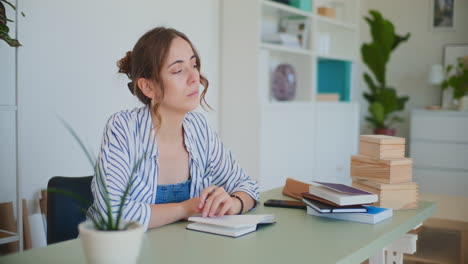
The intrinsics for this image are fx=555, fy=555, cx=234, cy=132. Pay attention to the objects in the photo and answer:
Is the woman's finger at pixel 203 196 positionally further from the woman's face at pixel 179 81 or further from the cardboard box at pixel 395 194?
the cardboard box at pixel 395 194

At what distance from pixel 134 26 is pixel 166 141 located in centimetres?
169

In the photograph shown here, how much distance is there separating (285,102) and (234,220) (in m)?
2.81

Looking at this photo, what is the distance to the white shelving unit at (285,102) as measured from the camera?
395 centimetres

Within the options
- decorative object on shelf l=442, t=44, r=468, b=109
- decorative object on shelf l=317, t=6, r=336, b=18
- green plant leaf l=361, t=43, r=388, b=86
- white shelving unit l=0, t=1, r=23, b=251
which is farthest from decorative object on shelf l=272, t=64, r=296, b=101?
decorative object on shelf l=442, t=44, r=468, b=109

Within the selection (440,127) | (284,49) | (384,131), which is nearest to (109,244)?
(284,49)

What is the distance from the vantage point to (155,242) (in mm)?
1372

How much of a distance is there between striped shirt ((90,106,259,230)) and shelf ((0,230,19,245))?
0.79 meters

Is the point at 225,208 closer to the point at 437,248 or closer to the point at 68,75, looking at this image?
the point at 437,248

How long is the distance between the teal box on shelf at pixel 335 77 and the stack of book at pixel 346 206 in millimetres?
3758

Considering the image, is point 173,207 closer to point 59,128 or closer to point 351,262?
point 351,262

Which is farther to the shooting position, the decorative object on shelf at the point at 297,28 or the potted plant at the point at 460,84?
the potted plant at the point at 460,84

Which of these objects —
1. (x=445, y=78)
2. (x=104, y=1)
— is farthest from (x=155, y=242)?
(x=445, y=78)

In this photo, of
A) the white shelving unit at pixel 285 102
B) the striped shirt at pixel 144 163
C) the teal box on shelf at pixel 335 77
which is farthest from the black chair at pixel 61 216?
the teal box on shelf at pixel 335 77

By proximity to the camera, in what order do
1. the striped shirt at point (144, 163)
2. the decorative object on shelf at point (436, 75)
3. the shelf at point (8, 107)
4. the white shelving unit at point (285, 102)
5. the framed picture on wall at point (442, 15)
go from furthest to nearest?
the framed picture on wall at point (442, 15)
the decorative object on shelf at point (436, 75)
the white shelving unit at point (285, 102)
the shelf at point (8, 107)
the striped shirt at point (144, 163)
